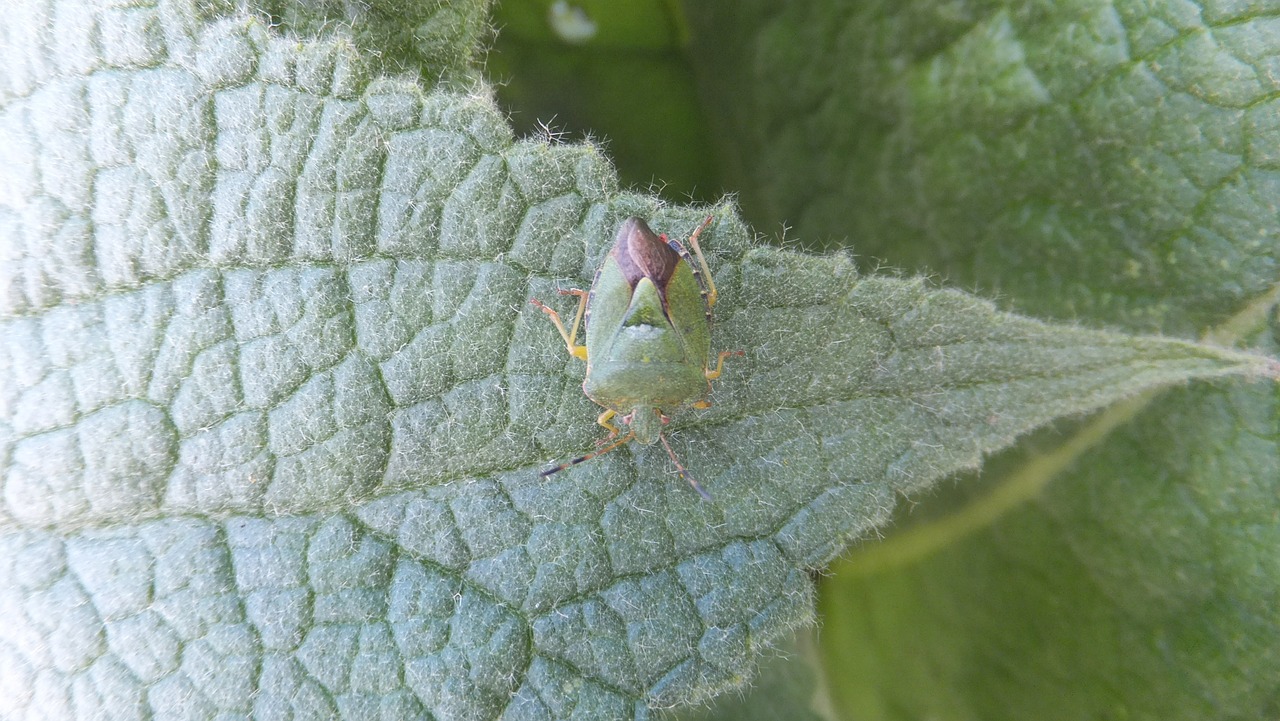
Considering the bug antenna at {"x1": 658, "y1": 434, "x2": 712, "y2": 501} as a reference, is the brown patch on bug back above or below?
above

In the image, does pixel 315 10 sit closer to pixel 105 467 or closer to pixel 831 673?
pixel 105 467

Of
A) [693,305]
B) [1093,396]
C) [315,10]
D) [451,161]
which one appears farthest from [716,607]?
[315,10]

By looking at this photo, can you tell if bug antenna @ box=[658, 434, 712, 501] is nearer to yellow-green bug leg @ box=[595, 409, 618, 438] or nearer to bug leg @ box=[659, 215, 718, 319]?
yellow-green bug leg @ box=[595, 409, 618, 438]

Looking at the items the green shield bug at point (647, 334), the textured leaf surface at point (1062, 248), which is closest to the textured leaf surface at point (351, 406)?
the green shield bug at point (647, 334)

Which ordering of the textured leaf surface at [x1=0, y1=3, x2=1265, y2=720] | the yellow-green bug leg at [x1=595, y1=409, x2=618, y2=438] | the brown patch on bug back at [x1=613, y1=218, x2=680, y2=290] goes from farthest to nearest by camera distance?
the yellow-green bug leg at [x1=595, y1=409, x2=618, y2=438] → the brown patch on bug back at [x1=613, y1=218, x2=680, y2=290] → the textured leaf surface at [x1=0, y1=3, x2=1265, y2=720]

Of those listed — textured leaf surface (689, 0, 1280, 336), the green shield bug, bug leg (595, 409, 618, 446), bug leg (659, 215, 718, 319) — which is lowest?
bug leg (595, 409, 618, 446)

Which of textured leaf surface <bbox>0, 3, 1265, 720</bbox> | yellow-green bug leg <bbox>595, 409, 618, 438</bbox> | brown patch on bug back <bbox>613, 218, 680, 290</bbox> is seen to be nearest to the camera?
textured leaf surface <bbox>0, 3, 1265, 720</bbox>

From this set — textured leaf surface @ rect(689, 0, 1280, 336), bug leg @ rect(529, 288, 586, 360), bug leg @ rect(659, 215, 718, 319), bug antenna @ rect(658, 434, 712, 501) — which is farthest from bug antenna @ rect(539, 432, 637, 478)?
textured leaf surface @ rect(689, 0, 1280, 336)
